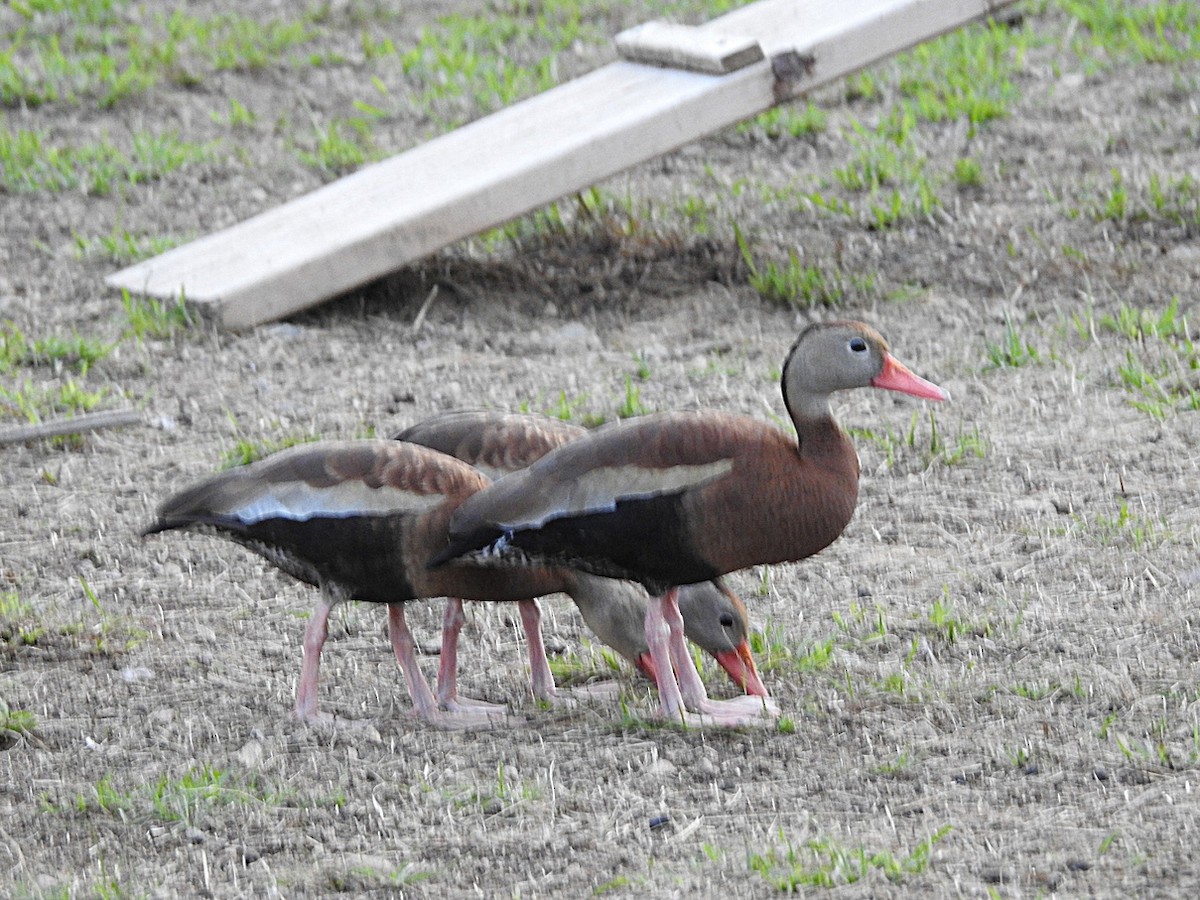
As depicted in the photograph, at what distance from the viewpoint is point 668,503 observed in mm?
3875

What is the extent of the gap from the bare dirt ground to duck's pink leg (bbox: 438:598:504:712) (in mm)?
120

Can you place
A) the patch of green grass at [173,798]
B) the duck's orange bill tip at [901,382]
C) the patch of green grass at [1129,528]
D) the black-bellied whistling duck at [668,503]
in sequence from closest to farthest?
the patch of green grass at [173,798] < the black-bellied whistling duck at [668,503] < the duck's orange bill tip at [901,382] < the patch of green grass at [1129,528]

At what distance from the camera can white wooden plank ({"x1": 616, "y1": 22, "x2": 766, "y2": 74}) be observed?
6711 millimetres

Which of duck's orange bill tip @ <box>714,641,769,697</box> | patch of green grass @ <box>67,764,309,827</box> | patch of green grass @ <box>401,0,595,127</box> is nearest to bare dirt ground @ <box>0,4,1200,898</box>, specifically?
patch of green grass @ <box>67,764,309,827</box>

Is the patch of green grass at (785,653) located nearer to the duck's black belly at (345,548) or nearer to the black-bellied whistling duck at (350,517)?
the black-bellied whistling duck at (350,517)

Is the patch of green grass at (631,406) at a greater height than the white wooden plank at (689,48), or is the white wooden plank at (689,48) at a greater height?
the white wooden plank at (689,48)

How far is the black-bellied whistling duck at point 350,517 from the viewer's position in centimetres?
393

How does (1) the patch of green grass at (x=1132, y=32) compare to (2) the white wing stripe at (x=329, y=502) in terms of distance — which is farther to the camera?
(1) the patch of green grass at (x=1132, y=32)

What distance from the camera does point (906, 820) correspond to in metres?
3.55

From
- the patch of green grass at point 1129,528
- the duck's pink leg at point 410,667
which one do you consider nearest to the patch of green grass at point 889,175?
the patch of green grass at point 1129,528

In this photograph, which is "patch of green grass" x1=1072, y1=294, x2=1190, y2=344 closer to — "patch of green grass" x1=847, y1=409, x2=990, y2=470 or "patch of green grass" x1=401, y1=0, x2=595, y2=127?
"patch of green grass" x1=847, y1=409, x2=990, y2=470

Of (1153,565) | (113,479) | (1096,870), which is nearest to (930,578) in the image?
(1153,565)

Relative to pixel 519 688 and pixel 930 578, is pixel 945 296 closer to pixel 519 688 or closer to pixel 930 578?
pixel 930 578

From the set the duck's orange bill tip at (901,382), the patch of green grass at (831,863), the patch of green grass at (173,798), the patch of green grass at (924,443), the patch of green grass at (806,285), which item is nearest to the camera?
the patch of green grass at (831,863)
